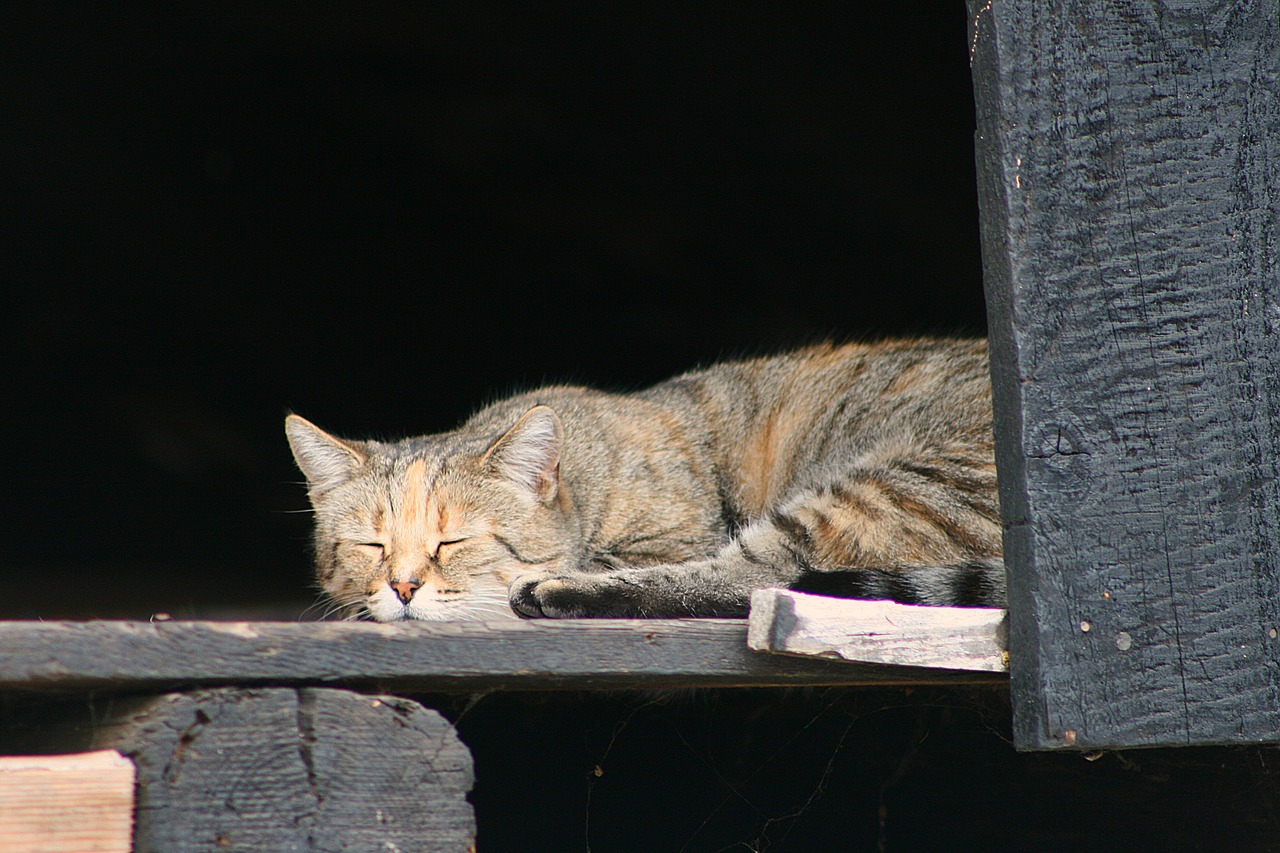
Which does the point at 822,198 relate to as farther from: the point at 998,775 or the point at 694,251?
the point at 998,775

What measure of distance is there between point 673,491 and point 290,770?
6.10 ft

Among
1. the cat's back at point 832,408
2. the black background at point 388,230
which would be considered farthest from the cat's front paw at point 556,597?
the black background at point 388,230

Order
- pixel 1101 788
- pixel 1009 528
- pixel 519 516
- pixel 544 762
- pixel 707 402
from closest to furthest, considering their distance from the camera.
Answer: pixel 1009 528 < pixel 1101 788 < pixel 544 762 < pixel 519 516 < pixel 707 402

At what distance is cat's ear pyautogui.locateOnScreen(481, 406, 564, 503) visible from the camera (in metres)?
3.03

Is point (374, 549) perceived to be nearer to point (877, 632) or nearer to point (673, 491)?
point (673, 491)

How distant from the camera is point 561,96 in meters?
5.29

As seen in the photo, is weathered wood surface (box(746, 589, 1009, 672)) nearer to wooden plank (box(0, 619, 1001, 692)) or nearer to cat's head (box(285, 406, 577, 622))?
wooden plank (box(0, 619, 1001, 692))

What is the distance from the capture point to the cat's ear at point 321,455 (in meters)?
3.20

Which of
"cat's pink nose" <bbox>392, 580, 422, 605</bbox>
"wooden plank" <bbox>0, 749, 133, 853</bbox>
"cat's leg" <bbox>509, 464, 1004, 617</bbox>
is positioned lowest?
"cat's pink nose" <bbox>392, 580, 422, 605</bbox>

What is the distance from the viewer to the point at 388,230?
19.6 ft

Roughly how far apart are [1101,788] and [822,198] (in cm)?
370

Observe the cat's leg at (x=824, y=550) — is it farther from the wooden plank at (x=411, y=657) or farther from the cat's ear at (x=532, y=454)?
the cat's ear at (x=532, y=454)

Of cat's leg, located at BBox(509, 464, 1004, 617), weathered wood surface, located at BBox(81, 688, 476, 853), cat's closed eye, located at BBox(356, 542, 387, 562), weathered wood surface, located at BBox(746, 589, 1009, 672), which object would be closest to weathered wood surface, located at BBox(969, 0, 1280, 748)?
weathered wood surface, located at BBox(746, 589, 1009, 672)

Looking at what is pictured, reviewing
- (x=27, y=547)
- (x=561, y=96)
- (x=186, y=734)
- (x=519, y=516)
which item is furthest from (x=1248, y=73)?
(x=27, y=547)
